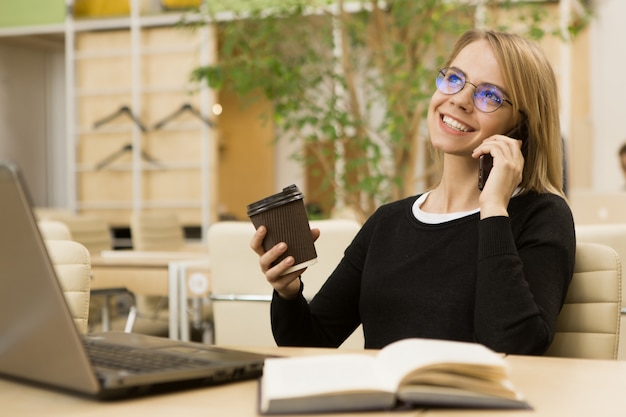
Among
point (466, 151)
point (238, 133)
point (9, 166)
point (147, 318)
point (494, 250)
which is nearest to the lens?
point (9, 166)

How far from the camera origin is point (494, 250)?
1590 millimetres

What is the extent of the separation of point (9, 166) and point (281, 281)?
830 mm

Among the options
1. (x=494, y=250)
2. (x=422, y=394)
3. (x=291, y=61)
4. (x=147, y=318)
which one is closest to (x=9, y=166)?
(x=422, y=394)

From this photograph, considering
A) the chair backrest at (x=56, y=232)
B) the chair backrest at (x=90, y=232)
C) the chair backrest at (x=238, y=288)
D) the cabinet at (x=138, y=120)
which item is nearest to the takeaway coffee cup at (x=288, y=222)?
the chair backrest at (x=238, y=288)

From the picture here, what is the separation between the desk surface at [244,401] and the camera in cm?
96

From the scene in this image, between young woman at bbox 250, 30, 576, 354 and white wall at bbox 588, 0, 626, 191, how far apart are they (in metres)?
7.43

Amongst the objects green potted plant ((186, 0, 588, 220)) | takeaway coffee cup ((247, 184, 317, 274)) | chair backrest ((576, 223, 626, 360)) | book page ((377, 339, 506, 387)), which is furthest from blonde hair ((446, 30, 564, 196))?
green potted plant ((186, 0, 588, 220))

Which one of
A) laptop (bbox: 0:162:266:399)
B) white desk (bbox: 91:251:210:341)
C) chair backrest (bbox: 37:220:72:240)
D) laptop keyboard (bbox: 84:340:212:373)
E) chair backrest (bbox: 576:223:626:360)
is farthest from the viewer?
white desk (bbox: 91:251:210:341)

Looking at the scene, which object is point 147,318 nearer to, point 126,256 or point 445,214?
point 126,256

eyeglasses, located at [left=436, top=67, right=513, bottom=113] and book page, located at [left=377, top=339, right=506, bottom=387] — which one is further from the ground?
eyeglasses, located at [left=436, top=67, right=513, bottom=113]

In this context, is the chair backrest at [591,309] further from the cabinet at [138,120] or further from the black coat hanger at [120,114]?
the black coat hanger at [120,114]

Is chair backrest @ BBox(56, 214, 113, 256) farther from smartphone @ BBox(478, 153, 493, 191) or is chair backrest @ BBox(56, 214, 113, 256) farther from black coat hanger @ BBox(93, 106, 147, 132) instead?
black coat hanger @ BBox(93, 106, 147, 132)

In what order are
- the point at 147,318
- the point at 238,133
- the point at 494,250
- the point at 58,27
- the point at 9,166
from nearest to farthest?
the point at 9,166 < the point at 494,250 < the point at 147,318 < the point at 58,27 < the point at 238,133

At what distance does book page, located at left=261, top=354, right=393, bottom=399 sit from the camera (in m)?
0.93
